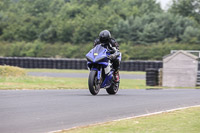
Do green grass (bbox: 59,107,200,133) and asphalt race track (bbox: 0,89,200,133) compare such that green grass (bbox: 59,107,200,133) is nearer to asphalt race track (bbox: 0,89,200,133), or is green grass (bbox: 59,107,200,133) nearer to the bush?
asphalt race track (bbox: 0,89,200,133)

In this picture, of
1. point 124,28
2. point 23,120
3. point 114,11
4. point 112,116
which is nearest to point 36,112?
point 23,120

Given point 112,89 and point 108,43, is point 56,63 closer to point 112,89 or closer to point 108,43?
point 112,89

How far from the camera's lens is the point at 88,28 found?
180 ft

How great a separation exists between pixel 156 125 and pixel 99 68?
14.7 ft

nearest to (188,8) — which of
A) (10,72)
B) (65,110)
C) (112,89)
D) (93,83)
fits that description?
(10,72)

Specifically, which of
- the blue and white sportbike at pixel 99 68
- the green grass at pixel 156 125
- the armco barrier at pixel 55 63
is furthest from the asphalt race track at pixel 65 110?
the armco barrier at pixel 55 63

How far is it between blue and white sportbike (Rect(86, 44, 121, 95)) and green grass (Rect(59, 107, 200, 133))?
315 cm

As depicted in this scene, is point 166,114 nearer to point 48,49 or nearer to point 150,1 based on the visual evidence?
point 48,49

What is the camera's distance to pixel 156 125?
6.48 metres

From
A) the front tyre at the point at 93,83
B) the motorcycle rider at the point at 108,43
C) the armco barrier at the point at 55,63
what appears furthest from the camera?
the armco barrier at the point at 55,63

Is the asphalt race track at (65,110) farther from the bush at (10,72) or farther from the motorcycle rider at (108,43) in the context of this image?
the bush at (10,72)

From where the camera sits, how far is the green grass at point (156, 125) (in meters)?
6.09

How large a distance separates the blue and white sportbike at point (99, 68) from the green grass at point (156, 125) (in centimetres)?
315

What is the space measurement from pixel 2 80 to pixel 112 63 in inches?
254
